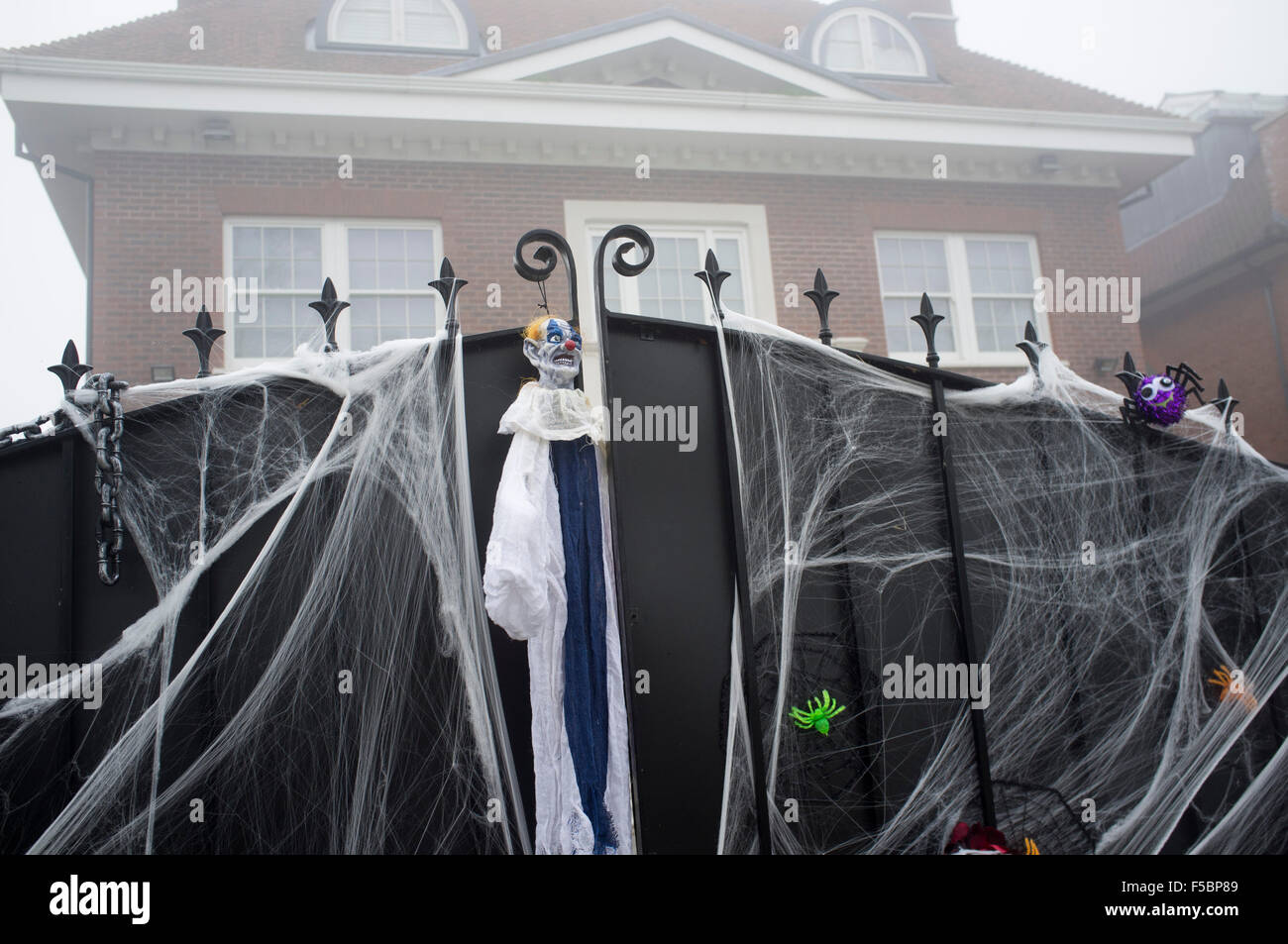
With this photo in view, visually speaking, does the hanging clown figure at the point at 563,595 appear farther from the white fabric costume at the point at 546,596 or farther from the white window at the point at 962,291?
the white window at the point at 962,291

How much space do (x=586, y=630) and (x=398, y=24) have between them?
907 centimetres

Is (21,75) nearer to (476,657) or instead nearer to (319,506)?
(319,506)

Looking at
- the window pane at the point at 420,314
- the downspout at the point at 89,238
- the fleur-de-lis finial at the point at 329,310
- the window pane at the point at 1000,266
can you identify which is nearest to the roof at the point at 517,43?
the downspout at the point at 89,238

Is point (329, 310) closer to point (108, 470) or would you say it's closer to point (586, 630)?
point (108, 470)

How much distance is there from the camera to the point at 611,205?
30.5 ft

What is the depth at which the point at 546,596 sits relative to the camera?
3.29 m

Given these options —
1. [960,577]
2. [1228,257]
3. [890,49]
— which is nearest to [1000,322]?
[890,49]

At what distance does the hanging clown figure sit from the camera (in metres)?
3.28

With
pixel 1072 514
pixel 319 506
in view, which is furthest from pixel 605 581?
pixel 1072 514

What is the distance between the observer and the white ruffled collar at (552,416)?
3480 millimetres

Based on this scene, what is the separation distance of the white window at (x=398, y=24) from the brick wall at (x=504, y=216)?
2.22 metres

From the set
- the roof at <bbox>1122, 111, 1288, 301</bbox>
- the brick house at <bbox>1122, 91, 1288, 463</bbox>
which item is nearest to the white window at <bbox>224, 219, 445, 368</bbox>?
the brick house at <bbox>1122, 91, 1288, 463</bbox>

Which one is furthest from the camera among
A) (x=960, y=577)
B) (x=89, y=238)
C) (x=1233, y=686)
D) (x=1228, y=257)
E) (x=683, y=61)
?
(x=1228, y=257)

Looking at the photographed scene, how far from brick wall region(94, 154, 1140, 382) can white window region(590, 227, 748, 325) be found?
345 mm
